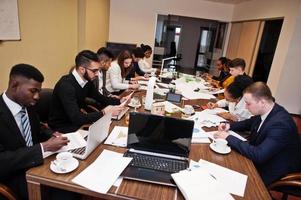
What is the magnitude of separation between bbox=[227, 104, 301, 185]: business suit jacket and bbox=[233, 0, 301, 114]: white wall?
309cm

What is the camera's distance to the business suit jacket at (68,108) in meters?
1.65

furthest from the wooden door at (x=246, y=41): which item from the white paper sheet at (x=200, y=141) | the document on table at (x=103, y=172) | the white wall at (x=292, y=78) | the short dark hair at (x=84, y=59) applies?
the document on table at (x=103, y=172)

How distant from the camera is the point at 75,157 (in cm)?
115

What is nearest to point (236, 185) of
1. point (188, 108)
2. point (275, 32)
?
point (188, 108)

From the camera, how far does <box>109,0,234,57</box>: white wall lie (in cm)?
581

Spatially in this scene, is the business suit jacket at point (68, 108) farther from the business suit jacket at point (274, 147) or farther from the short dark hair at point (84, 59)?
the business suit jacket at point (274, 147)

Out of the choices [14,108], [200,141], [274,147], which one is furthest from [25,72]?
[274,147]

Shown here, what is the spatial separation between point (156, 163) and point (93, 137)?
14.5 inches

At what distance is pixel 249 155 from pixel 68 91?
1.32 metres

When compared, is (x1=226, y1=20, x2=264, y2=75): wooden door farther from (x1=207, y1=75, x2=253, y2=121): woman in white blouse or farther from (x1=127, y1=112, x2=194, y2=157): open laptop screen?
(x1=127, y1=112, x2=194, y2=157): open laptop screen

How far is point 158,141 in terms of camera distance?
1.22 metres

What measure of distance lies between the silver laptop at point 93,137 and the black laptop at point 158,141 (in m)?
0.18

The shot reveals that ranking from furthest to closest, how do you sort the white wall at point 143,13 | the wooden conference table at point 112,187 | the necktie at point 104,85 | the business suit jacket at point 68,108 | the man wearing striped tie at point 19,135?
the white wall at point 143,13, the necktie at point 104,85, the business suit jacket at point 68,108, the man wearing striped tie at point 19,135, the wooden conference table at point 112,187

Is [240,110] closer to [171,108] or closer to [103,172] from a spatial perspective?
[171,108]
